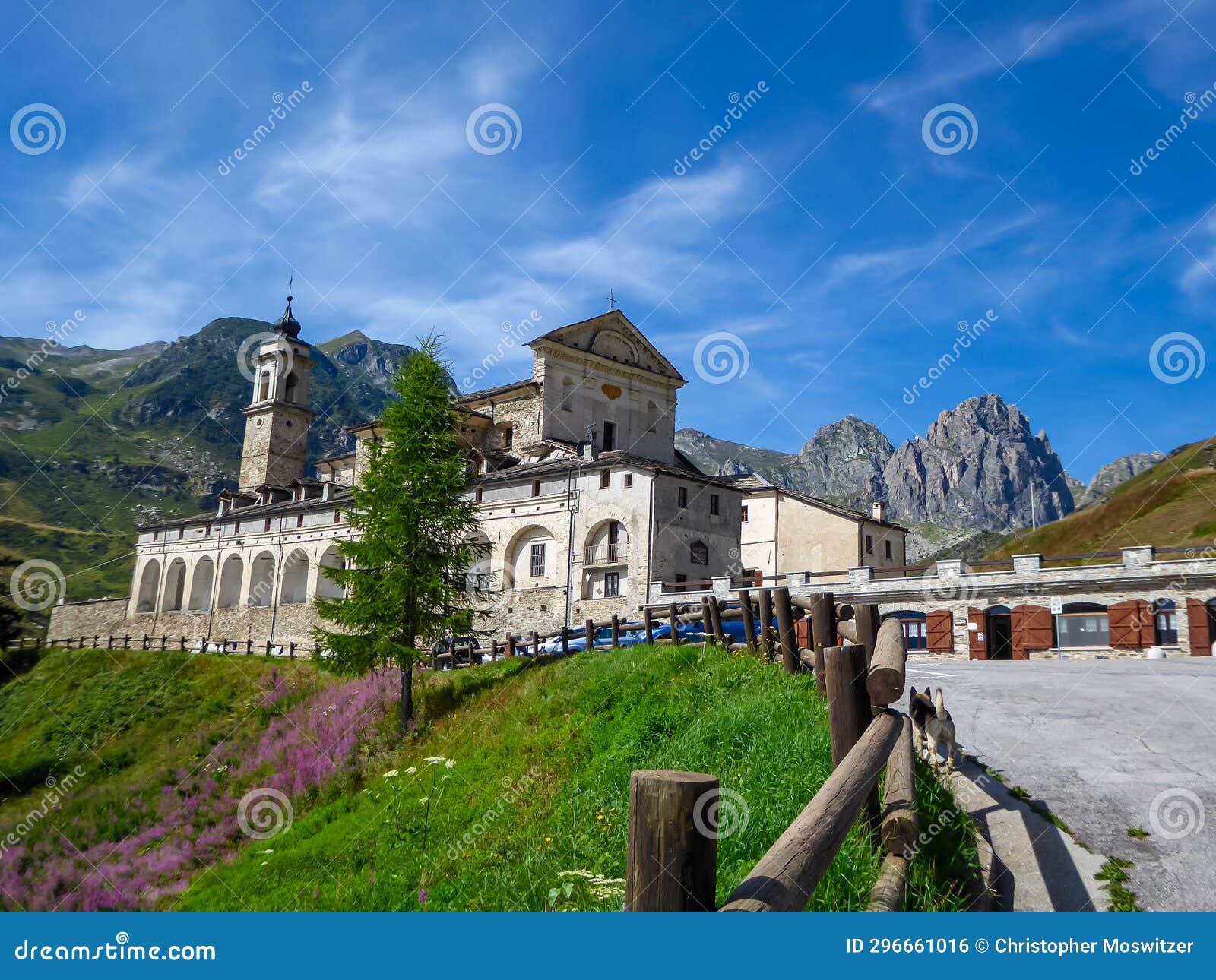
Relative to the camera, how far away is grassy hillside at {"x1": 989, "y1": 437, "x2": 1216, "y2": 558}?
61.0 metres

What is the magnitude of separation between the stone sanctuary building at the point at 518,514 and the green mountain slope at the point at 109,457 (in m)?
48.8

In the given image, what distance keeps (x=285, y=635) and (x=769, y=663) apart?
139 feet

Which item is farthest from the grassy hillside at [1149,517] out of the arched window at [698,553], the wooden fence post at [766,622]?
the wooden fence post at [766,622]

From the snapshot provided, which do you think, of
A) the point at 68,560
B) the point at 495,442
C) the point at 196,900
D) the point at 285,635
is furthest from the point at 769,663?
the point at 68,560

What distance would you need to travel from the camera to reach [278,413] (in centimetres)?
6256

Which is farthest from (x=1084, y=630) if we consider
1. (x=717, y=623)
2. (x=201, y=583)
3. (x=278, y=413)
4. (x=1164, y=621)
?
(x=278, y=413)

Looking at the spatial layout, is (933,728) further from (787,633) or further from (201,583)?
(201,583)

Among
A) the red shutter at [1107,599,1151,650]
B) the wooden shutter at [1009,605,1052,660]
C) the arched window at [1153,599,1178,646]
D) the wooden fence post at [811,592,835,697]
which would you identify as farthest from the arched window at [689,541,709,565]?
the wooden fence post at [811,592,835,697]

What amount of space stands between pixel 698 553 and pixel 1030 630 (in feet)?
44.6

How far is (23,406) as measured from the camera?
161250 millimetres

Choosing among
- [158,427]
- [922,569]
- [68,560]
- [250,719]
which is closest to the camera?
[250,719]

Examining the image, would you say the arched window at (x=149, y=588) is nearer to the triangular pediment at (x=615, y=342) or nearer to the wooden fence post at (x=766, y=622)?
the triangular pediment at (x=615, y=342)

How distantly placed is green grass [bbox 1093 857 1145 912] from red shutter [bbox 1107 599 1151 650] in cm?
2642

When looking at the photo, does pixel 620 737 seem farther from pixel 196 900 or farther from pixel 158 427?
pixel 158 427
